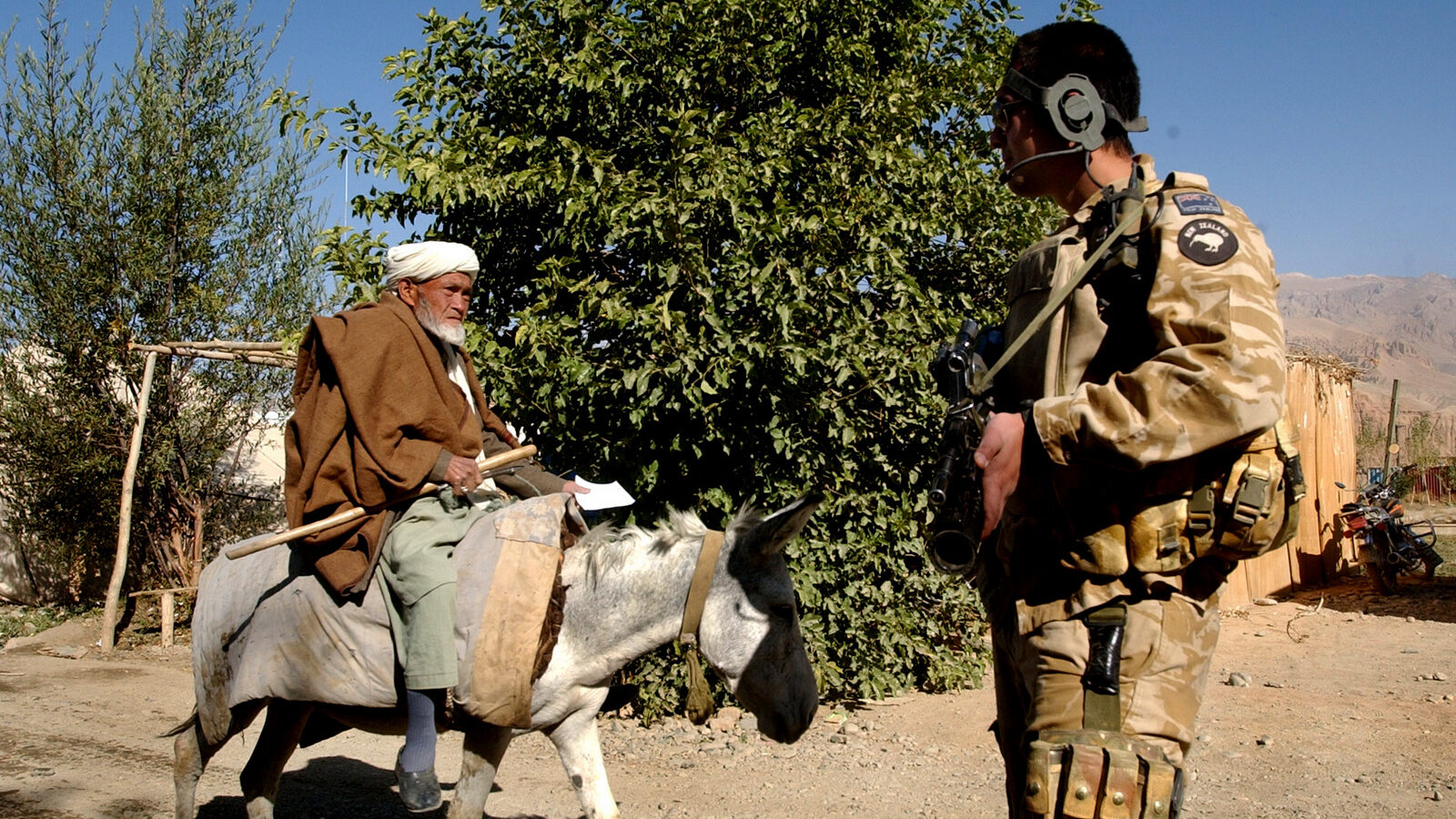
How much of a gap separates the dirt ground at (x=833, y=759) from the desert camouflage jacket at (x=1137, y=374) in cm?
346

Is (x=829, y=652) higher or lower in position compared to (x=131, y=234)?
lower

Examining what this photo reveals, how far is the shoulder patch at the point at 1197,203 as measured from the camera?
2.31 meters

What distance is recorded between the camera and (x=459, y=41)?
278 inches

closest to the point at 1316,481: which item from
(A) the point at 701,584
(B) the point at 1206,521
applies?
(A) the point at 701,584

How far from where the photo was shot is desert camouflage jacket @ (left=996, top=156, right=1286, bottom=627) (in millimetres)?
2156

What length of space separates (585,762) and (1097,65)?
2.93m

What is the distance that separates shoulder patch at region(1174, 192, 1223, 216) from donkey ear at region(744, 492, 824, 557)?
167cm

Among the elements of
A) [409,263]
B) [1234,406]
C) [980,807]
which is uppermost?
[409,263]

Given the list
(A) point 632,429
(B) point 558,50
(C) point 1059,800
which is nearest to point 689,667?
(C) point 1059,800

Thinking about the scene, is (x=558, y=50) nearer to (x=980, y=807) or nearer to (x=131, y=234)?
(x=980, y=807)

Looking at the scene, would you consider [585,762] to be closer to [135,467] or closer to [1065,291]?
[1065,291]

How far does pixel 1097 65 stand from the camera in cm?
266

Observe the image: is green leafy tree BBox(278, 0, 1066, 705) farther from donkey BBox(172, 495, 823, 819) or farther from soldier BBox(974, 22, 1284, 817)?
soldier BBox(974, 22, 1284, 817)

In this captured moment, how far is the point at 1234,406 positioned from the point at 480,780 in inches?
112
